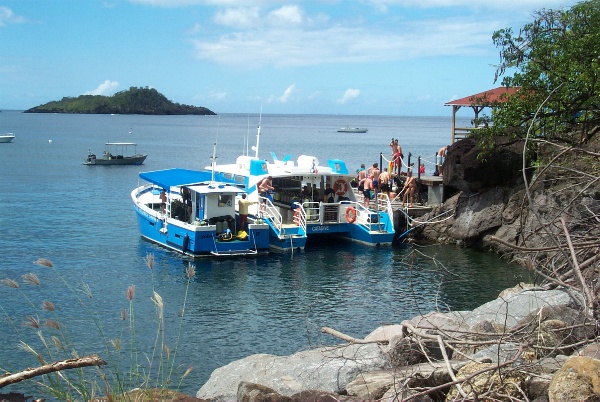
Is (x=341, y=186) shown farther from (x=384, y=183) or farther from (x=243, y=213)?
(x=243, y=213)

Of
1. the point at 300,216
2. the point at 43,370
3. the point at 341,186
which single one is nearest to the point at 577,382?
the point at 43,370

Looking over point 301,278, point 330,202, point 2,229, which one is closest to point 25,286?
point 301,278

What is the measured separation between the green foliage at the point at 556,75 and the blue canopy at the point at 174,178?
11.2 m

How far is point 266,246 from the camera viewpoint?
27078 mm

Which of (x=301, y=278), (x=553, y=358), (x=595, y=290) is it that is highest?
(x=595, y=290)

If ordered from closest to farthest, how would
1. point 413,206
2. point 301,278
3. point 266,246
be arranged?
point 301,278 < point 266,246 < point 413,206

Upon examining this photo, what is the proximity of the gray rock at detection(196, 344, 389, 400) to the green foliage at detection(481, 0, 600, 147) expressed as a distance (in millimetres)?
10936

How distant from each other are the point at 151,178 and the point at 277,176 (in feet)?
16.0

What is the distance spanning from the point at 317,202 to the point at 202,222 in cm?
514

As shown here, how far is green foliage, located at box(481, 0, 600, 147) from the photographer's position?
64.8 ft

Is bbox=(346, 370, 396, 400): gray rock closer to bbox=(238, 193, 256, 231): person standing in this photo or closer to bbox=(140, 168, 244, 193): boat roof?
bbox=(140, 168, 244, 193): boat roof

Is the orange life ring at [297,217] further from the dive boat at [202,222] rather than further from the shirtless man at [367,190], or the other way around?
the shirtless man at [367,190]

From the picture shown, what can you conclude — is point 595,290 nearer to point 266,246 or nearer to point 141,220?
point 266,246

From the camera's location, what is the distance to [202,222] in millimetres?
26281
